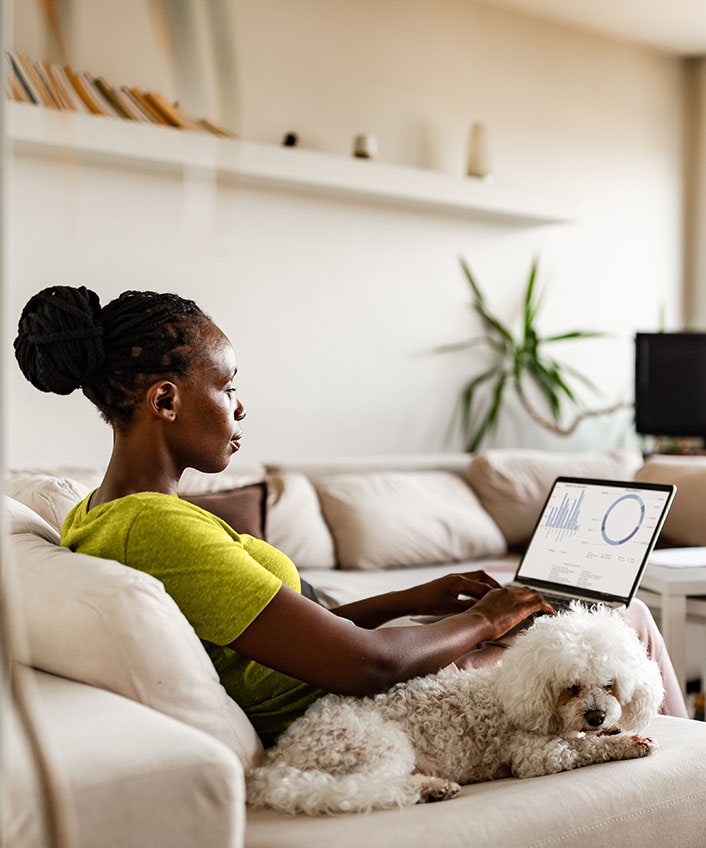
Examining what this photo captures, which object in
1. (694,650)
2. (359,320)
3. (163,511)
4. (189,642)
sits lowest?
(694,650)

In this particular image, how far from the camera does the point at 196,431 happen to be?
4.75ft

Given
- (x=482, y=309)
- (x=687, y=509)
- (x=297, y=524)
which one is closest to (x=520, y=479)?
(x=687, y=509)

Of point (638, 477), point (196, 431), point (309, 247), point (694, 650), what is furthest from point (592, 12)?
point (196, 431)

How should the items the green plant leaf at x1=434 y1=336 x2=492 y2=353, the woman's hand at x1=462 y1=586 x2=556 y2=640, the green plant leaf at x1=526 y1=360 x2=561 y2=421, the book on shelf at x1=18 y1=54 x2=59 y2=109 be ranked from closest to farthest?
the woman's hand at x1=462 y1=586 x2=556 y2=640 < the book on shelf at x1=18 y1=54 x2=59 y2=109 < the green plant leaf at x1=434 y1=336 x2=492 y2=353 < the green plant leaf at x1=526 y1=360 x2=561 y2=421

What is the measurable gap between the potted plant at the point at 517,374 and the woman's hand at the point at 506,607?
3018mm

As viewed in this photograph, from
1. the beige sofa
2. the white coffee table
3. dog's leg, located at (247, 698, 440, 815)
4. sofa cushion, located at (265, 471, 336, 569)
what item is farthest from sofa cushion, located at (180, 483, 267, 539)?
dog's leg, located at (247, 698, 440, 815)

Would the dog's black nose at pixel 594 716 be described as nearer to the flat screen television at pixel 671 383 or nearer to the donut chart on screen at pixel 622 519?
the donut chart on screen at pixel 622 519

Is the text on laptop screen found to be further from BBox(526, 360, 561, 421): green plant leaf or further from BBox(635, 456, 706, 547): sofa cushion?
BBox(526, 360, 561, 421): green plant leaf

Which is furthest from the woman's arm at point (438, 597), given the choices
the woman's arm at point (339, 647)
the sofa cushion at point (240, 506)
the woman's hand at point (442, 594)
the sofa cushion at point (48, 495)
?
the sofa cushion at point (240, 506)

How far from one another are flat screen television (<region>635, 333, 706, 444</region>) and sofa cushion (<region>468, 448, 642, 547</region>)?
45 centimetres

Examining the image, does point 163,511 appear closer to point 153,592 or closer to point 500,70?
point 153,592

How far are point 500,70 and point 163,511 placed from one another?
156 inches

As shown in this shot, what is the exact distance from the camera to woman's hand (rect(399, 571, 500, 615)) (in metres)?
1.72

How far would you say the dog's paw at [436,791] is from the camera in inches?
49.6
